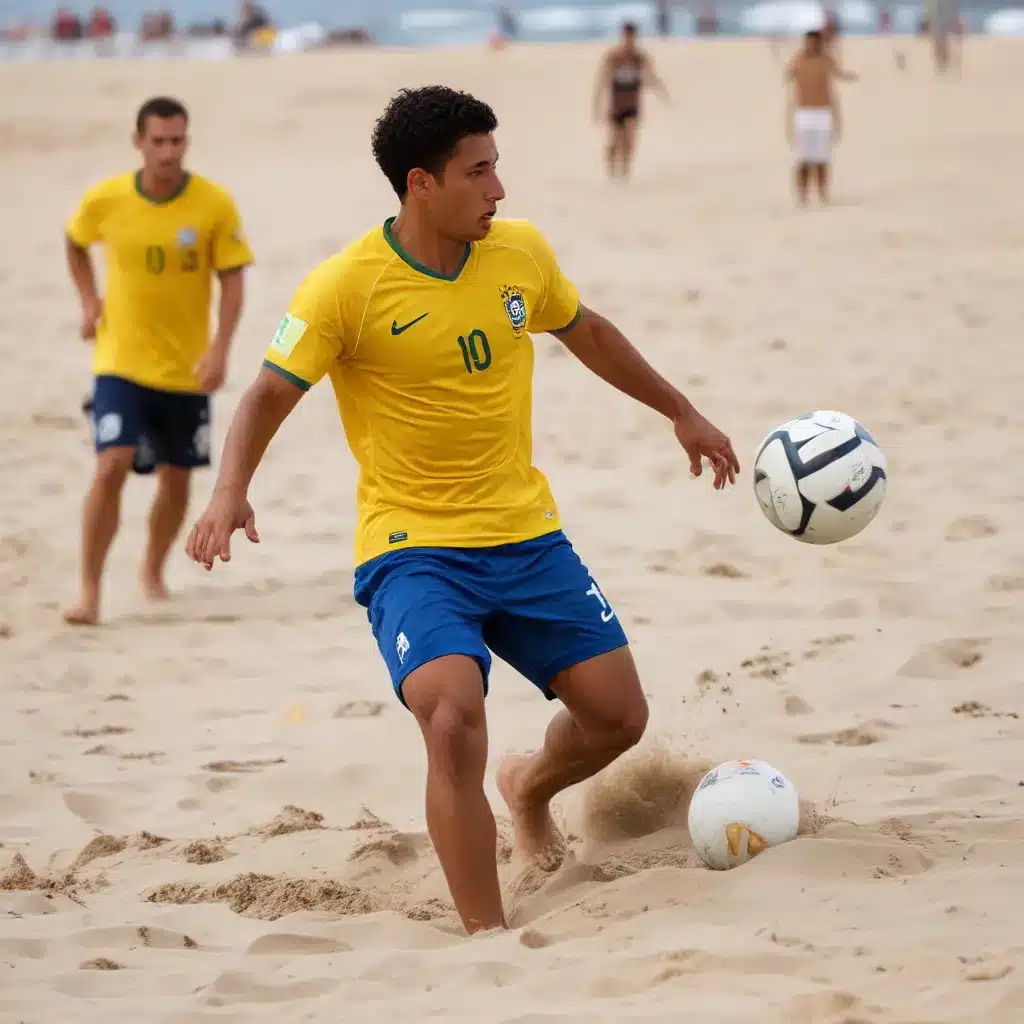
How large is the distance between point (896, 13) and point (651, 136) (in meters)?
19.0

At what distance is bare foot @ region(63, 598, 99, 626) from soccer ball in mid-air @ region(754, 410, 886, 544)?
3.41 m

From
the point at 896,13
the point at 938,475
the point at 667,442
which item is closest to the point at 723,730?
the point at 938,475

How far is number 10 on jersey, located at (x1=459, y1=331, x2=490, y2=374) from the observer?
3.91m

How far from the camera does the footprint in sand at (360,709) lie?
5.57 m

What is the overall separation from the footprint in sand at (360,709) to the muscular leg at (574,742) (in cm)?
124

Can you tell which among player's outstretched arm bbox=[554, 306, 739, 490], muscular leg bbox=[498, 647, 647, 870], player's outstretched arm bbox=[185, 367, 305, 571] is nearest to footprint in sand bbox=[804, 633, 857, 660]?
player's outstretched arm bbox=[554, 306, 739, 490]

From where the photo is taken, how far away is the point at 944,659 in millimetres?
5422

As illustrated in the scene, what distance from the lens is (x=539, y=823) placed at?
4.30 metres

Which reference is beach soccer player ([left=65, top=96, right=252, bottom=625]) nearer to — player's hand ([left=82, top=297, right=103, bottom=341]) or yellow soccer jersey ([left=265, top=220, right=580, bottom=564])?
player's hand ([left=82, top=297, right=103, bottom=341])

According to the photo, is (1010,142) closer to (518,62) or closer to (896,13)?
(518,62)

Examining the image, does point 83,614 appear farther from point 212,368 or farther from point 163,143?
point 163,143

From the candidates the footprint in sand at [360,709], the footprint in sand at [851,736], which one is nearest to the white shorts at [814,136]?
the footprint in sand at [360,709]

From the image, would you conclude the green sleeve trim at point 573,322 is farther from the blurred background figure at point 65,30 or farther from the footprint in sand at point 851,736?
the blurred background figure at point 65,30

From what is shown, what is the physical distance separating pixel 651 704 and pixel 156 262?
2952 mm
